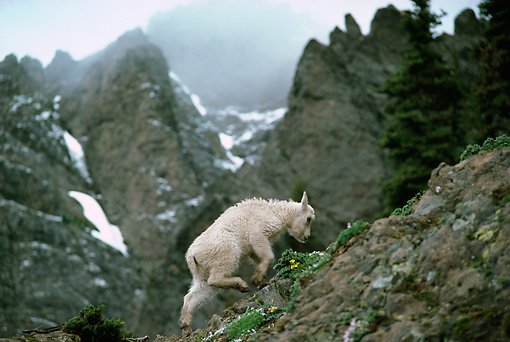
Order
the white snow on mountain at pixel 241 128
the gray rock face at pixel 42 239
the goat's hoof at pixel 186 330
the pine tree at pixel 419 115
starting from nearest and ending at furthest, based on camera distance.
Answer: the goat's hoof at pixel 186 330, the pine tree at pixel 419 115, the gray rock face at pixel 42 239, the white snow on mountain at pixel 241 128

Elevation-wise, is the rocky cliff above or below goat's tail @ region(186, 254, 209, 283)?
above

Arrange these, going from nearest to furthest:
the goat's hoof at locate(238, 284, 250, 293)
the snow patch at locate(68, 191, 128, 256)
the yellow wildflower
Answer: the yellow wildflower < the goat's hoof at locate(238, 284, 250, 293) < the snow patch at locate(68, 191, 128, 256)

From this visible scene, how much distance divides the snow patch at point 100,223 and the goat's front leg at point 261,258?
33571 millimetres

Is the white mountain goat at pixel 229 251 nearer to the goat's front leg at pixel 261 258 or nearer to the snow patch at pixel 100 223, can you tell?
the goat's front leg at pixel 261 258

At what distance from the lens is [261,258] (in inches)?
478

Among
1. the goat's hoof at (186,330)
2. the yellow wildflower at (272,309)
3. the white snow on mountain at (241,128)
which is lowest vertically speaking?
the yellow wildflower at (272,309)

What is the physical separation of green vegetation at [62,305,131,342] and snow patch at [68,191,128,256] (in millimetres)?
33034

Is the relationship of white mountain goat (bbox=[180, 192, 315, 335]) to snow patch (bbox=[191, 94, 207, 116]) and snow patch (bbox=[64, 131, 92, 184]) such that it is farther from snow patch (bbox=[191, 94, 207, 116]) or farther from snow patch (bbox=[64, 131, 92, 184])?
snow patch (bbox=[191, 94, 207, 116])

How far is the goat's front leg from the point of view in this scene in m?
11.8

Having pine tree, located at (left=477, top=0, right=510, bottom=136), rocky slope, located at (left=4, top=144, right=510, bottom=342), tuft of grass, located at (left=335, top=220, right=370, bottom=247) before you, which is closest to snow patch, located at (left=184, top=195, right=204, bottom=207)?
pine tree, located at (left=477, top=0, right=510, bottom=136)

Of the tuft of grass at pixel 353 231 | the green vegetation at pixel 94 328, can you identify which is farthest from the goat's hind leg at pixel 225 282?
the tuft of grass at pixel 353 231

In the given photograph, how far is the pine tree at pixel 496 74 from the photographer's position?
30.7 m

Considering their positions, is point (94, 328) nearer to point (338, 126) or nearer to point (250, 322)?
point (250, 322)

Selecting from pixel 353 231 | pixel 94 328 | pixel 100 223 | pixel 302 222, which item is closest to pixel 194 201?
pixel 100 223
